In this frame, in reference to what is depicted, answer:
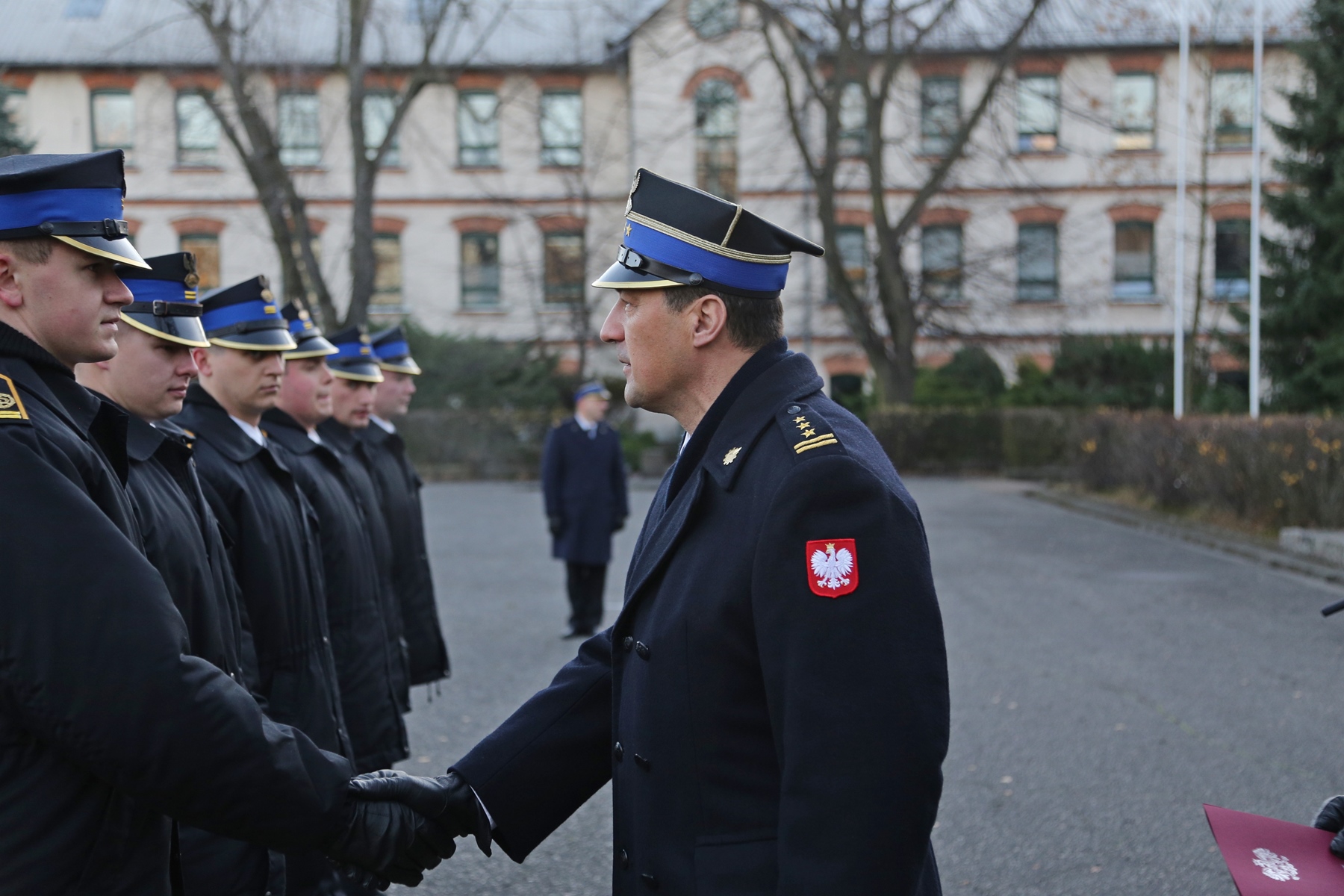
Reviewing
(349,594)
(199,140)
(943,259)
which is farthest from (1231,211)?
(349,594)

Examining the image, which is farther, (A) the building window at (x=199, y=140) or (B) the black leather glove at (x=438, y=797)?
(A) the building window at (x=199, y=140)

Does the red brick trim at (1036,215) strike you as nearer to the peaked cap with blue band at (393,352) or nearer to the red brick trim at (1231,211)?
the red brick trim at (1231,211)

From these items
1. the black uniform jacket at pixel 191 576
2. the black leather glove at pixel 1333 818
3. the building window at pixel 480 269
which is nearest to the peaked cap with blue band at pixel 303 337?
the black uniform jacket at pixel 191 576

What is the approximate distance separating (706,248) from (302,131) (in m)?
30.9

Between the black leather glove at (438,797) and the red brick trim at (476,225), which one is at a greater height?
the red brick trim at (476,225)

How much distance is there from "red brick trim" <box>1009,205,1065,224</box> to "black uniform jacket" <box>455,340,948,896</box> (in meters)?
36.6

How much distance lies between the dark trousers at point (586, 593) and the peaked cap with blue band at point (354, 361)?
3971 mm

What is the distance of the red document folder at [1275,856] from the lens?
7.91 feet

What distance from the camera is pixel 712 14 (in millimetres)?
32375

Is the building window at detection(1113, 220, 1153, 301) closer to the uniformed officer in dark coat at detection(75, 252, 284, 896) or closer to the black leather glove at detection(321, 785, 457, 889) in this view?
the uniformed officer in dark coat at detection(75, 252, 284, 896)

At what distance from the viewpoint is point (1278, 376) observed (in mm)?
23438

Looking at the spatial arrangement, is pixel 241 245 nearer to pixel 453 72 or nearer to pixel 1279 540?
pixel 453 72

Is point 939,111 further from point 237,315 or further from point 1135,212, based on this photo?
point 237,315

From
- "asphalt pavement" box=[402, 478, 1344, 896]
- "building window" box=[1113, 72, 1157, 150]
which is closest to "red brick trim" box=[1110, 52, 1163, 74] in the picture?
"building window" box=[1113, 72, 1157, 150]
